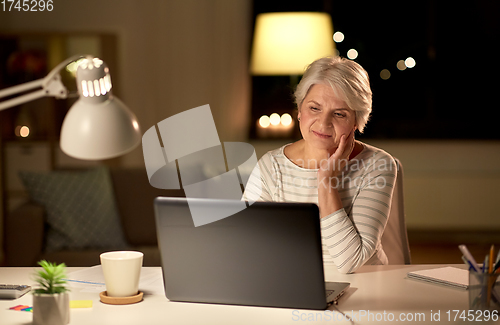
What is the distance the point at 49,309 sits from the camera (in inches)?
38.0

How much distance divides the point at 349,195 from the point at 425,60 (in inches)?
144

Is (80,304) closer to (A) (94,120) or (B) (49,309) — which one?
(B) (49,309)

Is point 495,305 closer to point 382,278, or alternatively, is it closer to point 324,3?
point 382,278

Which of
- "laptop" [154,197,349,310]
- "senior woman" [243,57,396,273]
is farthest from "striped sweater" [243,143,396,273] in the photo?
"laptop" [154,197,349,310]

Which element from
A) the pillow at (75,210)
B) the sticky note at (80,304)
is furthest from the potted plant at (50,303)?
the pillow at (75,210)

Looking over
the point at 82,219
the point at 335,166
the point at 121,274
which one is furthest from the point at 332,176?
the point at 82,219

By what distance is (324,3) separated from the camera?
4926 mm

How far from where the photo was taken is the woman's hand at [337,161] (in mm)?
1537

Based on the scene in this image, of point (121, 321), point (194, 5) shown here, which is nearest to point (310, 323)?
point (121, 321)

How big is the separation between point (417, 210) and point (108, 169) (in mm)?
2782

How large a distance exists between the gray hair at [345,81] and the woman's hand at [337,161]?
0.07 m

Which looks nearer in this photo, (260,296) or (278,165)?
(260,296)

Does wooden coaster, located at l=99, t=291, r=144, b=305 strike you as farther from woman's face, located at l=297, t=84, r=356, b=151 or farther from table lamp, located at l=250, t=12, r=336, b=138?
table lamp, located at l=250, t=12, r=336, b=138

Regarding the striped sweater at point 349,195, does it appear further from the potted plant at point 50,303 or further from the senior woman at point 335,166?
the potted plant at point 50,303
